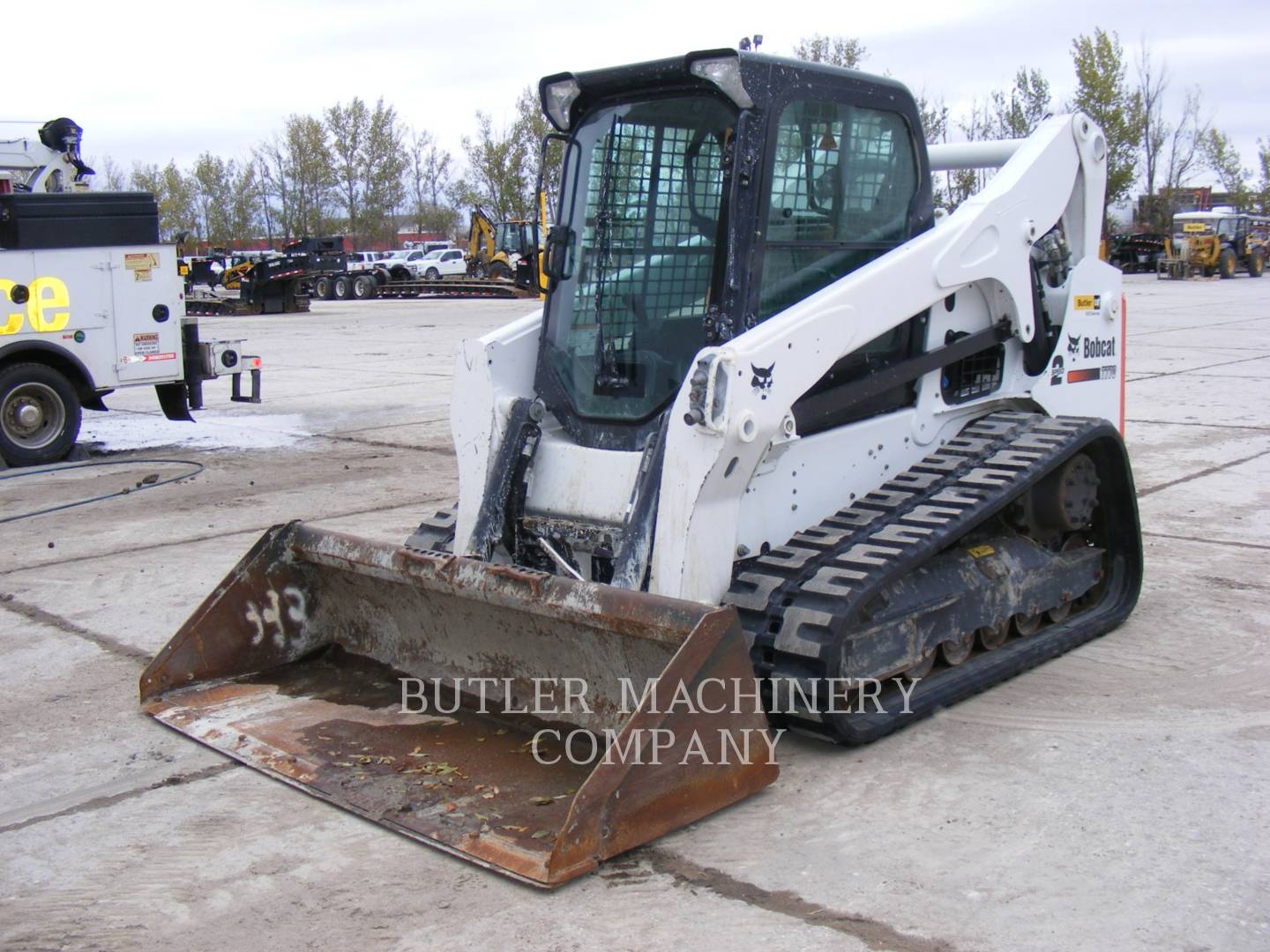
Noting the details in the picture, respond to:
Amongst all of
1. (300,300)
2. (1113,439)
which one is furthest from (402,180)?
(1113,439)

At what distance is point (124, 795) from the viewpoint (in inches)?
175

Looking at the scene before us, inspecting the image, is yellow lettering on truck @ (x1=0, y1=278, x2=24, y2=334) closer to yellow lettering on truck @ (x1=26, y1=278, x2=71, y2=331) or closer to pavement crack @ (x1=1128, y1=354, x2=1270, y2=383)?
yellow lettering on truck @ (x1=26, y1=278, x2=71, y2=331)

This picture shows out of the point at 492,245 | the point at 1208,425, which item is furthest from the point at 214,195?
the point at 1208,425

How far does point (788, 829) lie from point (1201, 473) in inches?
262

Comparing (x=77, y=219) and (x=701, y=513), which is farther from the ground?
(x=77, y=219)

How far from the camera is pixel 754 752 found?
4141mm

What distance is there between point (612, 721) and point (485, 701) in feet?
1.98

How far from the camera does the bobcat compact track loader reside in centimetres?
430

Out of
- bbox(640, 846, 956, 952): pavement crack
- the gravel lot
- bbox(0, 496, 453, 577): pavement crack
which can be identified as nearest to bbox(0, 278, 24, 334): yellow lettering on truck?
bbox(0, 496, 453, 577): pavement crack

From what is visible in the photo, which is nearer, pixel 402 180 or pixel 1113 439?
pixel 1113 439

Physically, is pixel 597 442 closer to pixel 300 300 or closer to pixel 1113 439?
pixel 1113 439

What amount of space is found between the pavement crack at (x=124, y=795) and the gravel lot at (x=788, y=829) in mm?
12

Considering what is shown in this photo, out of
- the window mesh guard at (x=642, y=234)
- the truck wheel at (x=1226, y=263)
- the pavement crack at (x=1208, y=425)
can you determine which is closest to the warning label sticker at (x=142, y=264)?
the window mesh guard at (x=642, y=234)

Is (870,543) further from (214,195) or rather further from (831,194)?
(214,195)
